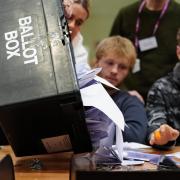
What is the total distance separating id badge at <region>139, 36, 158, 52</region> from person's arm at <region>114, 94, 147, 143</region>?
34.9 inches

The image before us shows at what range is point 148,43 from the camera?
8.04 feet

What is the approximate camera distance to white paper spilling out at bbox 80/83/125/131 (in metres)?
0.87

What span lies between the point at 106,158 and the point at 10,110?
27 cm

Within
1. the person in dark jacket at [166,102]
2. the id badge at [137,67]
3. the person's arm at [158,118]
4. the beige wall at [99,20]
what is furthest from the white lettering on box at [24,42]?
the beige wall at [99,20]

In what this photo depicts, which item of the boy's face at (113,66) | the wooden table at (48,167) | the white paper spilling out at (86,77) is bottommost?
the wooden table at (48,167)

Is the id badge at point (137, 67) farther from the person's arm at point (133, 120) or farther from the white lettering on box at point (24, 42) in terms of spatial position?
the white lettering on box at point (24, 42)

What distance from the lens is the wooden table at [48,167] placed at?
2.98ft

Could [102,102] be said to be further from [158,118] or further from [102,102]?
[158,118]

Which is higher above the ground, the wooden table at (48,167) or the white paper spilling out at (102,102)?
the white paper spilling out at (102,102)

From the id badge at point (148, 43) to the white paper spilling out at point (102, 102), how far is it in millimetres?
1583

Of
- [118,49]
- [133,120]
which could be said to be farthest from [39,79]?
[118,49]

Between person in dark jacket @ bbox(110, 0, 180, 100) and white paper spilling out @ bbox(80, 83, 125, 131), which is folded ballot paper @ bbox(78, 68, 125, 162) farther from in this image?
person in dark jacket @ bbox(110, 0, 180, 100)

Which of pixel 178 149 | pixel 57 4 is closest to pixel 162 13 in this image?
pixel 178 149

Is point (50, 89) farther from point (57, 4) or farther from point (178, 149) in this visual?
point (178, 149)
